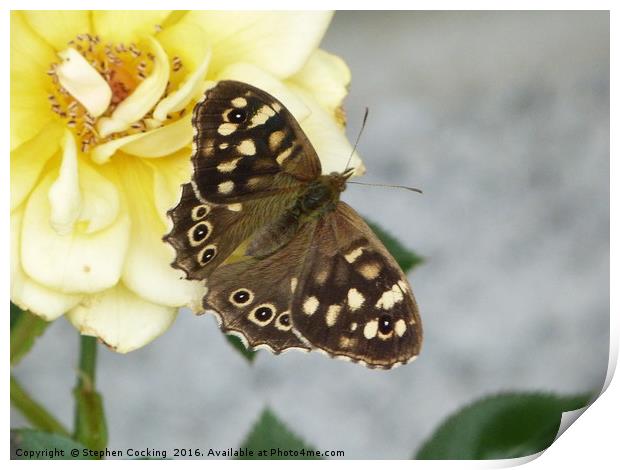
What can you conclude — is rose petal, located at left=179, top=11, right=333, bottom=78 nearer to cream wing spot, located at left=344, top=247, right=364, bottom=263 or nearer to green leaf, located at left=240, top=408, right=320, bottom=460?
cream wing spot, located at left=344, top=247, right=364, bottom=263

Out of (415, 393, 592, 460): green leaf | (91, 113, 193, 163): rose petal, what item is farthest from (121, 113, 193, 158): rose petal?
(415, 393, 592, 460): green leaf

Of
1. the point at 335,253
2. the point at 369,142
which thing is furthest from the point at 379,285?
the point at 369,142

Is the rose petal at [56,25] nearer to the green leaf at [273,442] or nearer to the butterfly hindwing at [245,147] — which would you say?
the butterfly hindwing at [245,147]

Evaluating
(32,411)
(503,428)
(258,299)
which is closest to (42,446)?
(32,411)

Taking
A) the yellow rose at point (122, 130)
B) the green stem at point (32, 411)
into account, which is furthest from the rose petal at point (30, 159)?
the green stem at point (32, 411)

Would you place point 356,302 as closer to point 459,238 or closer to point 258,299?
point 258,299
